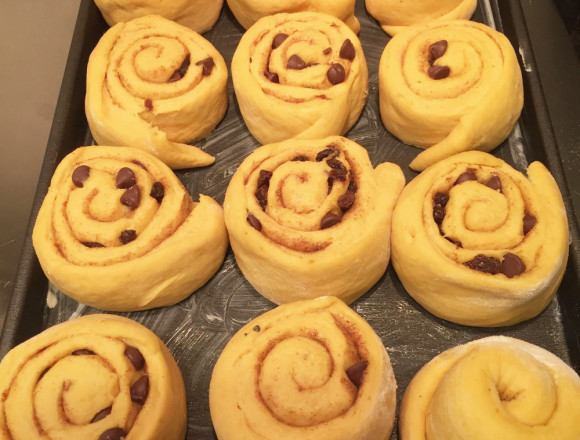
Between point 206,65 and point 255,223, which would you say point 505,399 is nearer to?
point 255,223

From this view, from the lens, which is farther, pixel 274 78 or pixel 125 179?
pixel 274 78

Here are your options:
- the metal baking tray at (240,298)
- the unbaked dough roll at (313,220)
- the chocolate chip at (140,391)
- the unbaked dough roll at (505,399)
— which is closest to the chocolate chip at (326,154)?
the unbaked dough roll at (313,220)

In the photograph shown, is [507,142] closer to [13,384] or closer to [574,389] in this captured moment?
[574,389]

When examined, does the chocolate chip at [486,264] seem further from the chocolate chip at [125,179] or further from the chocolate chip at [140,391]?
the chocolate chip at [125,179]

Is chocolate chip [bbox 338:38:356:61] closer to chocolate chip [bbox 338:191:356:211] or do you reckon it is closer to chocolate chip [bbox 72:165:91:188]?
chocolate chip [bbox 338:191:356:211]

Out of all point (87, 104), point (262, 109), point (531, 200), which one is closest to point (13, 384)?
point (87, 104)

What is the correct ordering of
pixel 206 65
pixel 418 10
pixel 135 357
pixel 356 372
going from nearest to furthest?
pixel 356 372, pixel 135 357, pixel 206 65, pixel 418 10

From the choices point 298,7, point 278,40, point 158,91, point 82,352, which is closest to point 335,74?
point 278,40

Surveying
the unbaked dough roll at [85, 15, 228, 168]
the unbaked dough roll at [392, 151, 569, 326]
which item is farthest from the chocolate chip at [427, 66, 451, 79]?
the unbaked dough roll at [85, 15, 228, 168]
